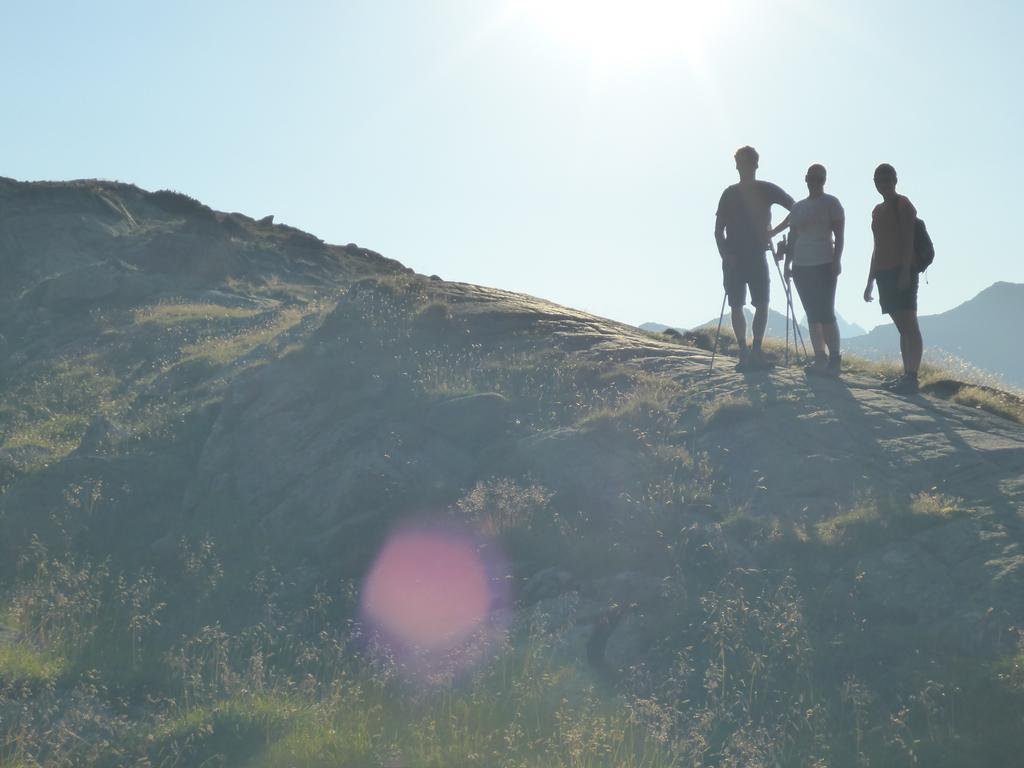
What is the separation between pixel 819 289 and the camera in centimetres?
1070

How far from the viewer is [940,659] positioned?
5.81 metres

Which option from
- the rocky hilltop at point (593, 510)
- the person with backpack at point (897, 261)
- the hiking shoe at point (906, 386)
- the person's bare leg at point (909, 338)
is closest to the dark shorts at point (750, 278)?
the rocky hilltop at point (593, 510)

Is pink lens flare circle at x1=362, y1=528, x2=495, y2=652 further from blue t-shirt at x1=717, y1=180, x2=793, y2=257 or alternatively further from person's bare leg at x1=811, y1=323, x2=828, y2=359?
blue t-shirt at x1=717, y1=180, x2=793, y2=257

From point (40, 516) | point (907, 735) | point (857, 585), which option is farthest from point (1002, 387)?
point (40, 516)

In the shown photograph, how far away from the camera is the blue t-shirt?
11031 mm

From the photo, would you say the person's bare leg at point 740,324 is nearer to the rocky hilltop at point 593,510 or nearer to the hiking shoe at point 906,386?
the rocky hilltop at point 593,510

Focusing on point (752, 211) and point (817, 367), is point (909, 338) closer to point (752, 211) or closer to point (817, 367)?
point (817, 367)

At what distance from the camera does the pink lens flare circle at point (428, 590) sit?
700cm

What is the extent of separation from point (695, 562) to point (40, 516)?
614cm

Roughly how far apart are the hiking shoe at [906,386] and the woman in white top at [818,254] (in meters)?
0.70

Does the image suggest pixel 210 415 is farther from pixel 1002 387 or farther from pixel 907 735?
pixel 1002 387

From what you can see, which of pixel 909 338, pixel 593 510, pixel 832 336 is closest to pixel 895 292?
pixel 909 338

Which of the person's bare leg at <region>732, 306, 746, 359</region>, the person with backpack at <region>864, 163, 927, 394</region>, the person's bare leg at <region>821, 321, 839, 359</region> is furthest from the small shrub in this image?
the person's bare leg at <region>732, 306, 746, 359</region>

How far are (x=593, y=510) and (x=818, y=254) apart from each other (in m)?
4.48
